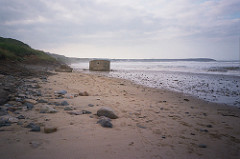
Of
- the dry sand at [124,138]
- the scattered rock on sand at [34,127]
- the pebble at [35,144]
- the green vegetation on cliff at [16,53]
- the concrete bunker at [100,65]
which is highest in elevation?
the green vegetation on cliff at [16,53]

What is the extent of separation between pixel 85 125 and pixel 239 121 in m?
3.64

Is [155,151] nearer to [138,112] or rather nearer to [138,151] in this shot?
[138,151]

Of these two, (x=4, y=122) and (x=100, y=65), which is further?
(x=100, y=65)

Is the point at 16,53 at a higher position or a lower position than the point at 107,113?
higher

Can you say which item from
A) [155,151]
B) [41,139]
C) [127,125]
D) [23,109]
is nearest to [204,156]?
[155,151]

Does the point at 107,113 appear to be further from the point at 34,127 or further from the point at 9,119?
the point at 9,119

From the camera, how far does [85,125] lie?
2570mm

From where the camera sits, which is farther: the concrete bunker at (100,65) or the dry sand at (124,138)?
the concrete bunker at (100,65)

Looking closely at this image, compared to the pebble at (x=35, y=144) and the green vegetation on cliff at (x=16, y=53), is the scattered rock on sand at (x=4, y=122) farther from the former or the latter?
the green vegetation on cliff at (x=16, y=53)

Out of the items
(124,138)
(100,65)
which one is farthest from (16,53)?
(124,138)

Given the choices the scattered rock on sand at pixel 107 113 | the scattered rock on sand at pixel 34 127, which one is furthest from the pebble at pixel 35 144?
the scattered rock on sand at pixel 107 113

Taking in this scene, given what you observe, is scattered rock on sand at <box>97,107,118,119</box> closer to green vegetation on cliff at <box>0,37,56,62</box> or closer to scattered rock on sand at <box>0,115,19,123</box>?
scattered rock on sand at <box>0,115,19,123</box>

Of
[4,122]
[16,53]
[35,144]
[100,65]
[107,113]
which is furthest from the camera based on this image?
[100,65]

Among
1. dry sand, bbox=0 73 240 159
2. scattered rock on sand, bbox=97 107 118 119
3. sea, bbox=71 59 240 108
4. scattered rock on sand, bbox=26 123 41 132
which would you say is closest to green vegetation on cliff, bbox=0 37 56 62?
sea, bbox=71 59 240 108
